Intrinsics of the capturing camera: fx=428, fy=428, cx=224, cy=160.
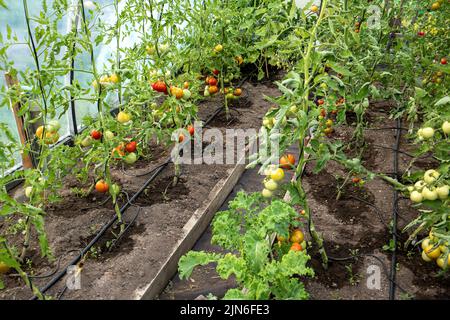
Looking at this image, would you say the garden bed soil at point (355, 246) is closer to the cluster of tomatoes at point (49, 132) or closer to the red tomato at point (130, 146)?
the red tomato at point (130, 146)

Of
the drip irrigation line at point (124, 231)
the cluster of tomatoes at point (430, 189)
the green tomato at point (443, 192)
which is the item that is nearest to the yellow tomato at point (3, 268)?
the drip irrigation line at point (124, 231)

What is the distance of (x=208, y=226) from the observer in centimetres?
315

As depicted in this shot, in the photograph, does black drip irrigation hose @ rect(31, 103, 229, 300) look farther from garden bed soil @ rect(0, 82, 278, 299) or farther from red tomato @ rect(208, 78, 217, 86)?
red tomato @ rect(208, 78, 217, 86)

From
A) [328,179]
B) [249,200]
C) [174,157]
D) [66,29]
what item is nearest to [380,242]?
[328,179]

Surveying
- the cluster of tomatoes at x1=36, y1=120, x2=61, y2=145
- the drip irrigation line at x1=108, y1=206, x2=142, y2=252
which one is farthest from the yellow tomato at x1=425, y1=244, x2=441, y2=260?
the cluster of tomatoes at x1=36, y1=120, x2=61, y2=145

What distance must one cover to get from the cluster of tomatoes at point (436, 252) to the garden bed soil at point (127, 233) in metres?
1.51

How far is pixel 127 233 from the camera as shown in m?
2.89

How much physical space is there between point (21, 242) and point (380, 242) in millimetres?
2310

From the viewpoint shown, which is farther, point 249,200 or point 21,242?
point 21,242

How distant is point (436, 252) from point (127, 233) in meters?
1.91

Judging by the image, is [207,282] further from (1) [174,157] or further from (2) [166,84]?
(2) [166,84]

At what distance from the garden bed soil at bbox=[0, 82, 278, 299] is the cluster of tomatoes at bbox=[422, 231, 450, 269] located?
59.5 inches

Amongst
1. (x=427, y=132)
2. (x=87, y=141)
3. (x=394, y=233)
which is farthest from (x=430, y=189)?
(x=87, y=141)

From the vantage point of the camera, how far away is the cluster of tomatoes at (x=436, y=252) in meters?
2.25
